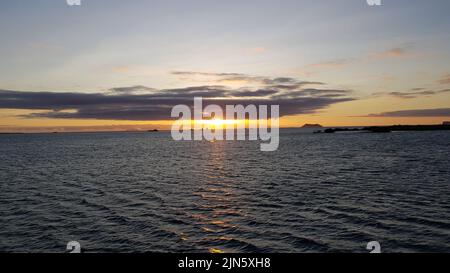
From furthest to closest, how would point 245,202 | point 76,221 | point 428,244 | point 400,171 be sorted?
1. point 400,171
2. point 245,202
3. point 76,221
4. point 428,244

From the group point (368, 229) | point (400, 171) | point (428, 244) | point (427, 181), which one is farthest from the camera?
point (400, 171)

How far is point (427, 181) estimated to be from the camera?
1535 inches

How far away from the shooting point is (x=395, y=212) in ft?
85.3

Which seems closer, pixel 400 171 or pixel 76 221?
pixel 76 221

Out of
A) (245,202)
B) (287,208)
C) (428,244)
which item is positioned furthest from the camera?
(245,202)

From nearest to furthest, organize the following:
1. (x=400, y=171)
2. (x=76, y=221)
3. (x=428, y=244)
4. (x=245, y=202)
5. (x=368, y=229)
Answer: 1. (x=428, y=244)
2. (x=368, y=229)
3. (x=76, y=221)
4. (x=245, y=202)
5. (x=400, y=171)
